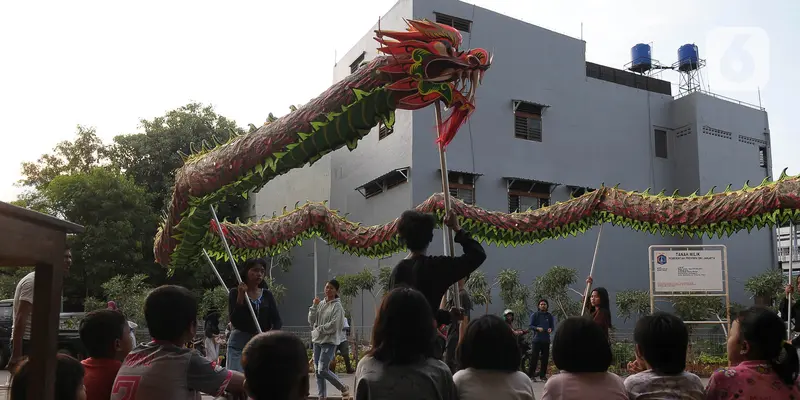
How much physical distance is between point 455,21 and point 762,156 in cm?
1226

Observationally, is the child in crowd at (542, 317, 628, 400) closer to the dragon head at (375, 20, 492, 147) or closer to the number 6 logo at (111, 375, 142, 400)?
the number 6 logo at (111, 375, 142, 400)

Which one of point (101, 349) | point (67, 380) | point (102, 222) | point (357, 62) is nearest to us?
point (67, 380)

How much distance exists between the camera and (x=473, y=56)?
4.41 meters

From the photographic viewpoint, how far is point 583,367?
9.25 ft

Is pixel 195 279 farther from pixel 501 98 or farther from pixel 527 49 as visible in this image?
pixel 527 49

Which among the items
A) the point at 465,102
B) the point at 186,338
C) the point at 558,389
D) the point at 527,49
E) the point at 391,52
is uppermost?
the point at 527,49

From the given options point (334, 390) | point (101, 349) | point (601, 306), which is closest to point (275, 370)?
point (101, 349)

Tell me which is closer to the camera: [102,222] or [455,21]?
[455,21]

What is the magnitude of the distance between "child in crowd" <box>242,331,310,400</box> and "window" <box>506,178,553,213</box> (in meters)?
15.9

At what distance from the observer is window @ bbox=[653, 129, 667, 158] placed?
20953 millimetres

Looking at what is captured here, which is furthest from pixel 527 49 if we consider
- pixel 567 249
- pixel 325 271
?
pixel 325 271

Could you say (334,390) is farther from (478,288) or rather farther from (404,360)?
(404,360)

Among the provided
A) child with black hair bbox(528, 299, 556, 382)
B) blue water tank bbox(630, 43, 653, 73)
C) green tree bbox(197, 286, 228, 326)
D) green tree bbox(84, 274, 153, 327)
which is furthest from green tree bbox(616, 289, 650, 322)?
green tree bbox(84, 274, 153, 327)

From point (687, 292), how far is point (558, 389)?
10370mm
